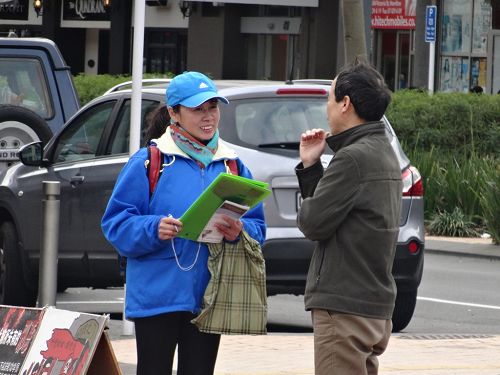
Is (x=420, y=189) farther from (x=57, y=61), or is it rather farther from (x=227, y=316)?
(x=227, y=316)

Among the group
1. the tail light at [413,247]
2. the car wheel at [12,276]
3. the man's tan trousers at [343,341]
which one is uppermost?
the man's tan trousers at [343,341]

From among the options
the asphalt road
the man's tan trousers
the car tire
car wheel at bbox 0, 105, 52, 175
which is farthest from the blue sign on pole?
the man's tan trousers

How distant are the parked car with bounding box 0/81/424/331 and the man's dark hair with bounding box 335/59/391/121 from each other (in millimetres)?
4315

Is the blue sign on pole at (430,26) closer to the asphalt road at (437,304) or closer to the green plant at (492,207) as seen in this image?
the green plant at (492,207)

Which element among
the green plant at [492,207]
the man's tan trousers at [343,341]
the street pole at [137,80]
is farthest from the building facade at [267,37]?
the man's tan trousers at [343,341]

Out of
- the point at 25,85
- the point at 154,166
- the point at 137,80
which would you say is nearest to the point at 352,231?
the point at 154,166

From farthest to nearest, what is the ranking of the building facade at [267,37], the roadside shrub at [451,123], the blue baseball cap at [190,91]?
the building facade at [267,37]
the roadside shrub at [451,123]
the blue baseball cap at [190,91]

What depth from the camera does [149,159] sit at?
5312 millimetres

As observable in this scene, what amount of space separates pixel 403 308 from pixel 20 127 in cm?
378

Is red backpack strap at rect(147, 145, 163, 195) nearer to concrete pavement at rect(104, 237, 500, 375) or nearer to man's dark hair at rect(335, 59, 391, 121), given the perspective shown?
man's dark hair at rect(335, 59, 391, 121)

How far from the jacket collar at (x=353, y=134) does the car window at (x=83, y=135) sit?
5.38 m

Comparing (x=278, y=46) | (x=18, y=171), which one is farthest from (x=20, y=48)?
(x=278, y=46)

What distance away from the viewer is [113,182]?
32.1 ft

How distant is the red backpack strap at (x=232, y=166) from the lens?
17.8 feet
